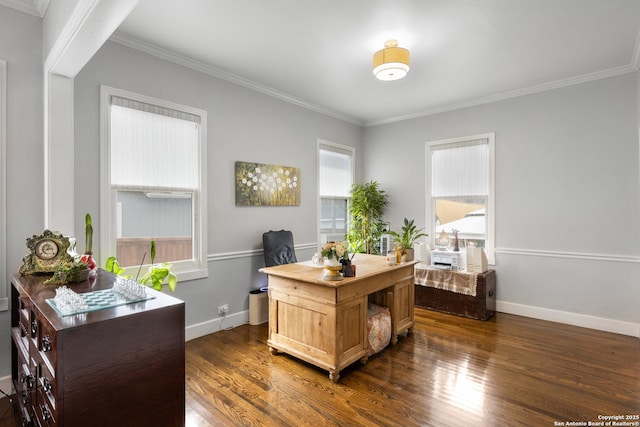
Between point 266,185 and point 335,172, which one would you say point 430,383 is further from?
point 335,172

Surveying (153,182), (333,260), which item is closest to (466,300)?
(333,260)

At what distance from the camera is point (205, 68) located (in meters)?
3.50

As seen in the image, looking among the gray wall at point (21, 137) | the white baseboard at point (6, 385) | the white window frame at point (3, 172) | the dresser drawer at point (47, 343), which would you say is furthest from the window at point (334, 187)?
the dresser drawer at point (47, 343)

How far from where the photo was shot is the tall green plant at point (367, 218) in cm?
538

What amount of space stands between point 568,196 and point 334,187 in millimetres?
3096

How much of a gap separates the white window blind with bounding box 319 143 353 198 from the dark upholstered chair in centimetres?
118

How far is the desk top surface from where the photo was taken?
2656mm

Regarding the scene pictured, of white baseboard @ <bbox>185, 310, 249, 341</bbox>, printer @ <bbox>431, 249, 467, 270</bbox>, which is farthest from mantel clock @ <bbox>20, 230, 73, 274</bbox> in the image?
printer @ <bbox>431, 249, 467, 270</bbox>

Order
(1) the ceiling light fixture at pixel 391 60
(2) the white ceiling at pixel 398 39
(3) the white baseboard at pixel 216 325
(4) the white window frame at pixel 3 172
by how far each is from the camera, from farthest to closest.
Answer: (3) the white baseboard at pixel 216 325 → (1) the ceiling light fixture at pixel 391 60 → (2) the white ceiling at pixel 398 39 → (4) the white window frame at pixel 3 172

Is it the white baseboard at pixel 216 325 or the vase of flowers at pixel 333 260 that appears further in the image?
the white baseboard at pixel 216 325

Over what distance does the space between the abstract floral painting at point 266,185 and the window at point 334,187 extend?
60cm

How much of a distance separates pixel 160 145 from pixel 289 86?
69.3 inches

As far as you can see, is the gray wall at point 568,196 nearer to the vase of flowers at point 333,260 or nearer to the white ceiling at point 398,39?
the white ceiling at point 398,39

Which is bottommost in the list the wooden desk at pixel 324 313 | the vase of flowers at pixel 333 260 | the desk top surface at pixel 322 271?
the wooden desk at pixel 324 313
